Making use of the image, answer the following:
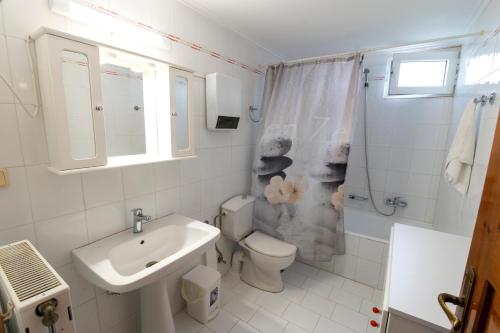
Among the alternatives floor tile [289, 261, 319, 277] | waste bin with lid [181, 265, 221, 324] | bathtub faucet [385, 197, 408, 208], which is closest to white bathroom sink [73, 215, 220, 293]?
waste bin with lid [181, 265, 221, 324]

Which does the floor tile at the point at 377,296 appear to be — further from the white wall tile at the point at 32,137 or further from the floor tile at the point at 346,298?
the white wall tile at the point at 32,137

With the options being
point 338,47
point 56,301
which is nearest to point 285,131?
point 338,47

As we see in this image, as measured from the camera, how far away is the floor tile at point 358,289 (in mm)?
2043

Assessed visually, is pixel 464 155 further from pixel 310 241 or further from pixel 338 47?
pixel 338 47

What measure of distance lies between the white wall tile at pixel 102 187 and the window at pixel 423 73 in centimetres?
269

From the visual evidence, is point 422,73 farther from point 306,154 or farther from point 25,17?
point 25,17

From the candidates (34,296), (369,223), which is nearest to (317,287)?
(369,223)

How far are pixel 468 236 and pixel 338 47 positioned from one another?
6.20 ft

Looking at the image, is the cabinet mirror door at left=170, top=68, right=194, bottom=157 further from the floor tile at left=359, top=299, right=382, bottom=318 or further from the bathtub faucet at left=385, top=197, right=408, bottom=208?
the bathtub faucet at left=385, top=197, right=408, bottom=208

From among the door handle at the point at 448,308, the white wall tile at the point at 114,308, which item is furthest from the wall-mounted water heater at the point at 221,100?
the door handle at the point at 448,308

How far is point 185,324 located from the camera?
1.71 metres

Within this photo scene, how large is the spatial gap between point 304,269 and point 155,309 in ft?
5.01

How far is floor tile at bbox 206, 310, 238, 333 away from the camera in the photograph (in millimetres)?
1667

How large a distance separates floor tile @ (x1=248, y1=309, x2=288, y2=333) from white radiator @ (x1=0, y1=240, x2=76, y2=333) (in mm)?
1348
